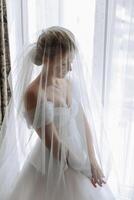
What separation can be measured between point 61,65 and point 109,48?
0.50 metres

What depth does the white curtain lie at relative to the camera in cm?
153

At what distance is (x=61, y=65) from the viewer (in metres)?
1.20

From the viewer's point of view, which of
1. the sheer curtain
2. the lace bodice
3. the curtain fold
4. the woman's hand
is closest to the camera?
the lace bodice

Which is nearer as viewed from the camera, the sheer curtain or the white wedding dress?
the white wedding dress

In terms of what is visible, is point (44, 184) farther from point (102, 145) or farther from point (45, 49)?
point (45, 49)

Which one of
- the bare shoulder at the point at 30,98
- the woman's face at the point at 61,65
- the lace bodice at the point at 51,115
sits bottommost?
the lace bodice at the point at 51,115

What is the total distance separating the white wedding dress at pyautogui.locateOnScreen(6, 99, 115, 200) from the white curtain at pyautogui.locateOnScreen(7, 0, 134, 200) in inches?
10.0

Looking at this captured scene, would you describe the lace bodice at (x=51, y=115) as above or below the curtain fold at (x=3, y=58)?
below

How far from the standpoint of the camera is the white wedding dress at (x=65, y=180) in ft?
4.06

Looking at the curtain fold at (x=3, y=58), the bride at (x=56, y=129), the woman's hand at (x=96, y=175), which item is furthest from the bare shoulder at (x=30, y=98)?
the curtain fold at (x=3, y=58)

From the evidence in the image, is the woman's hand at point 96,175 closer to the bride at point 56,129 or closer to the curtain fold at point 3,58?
the bride at point 56,129

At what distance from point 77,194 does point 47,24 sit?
1031 millimetres

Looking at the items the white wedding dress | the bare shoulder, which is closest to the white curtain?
the white wedding dress

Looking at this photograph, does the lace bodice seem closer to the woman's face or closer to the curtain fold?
the woman's face
